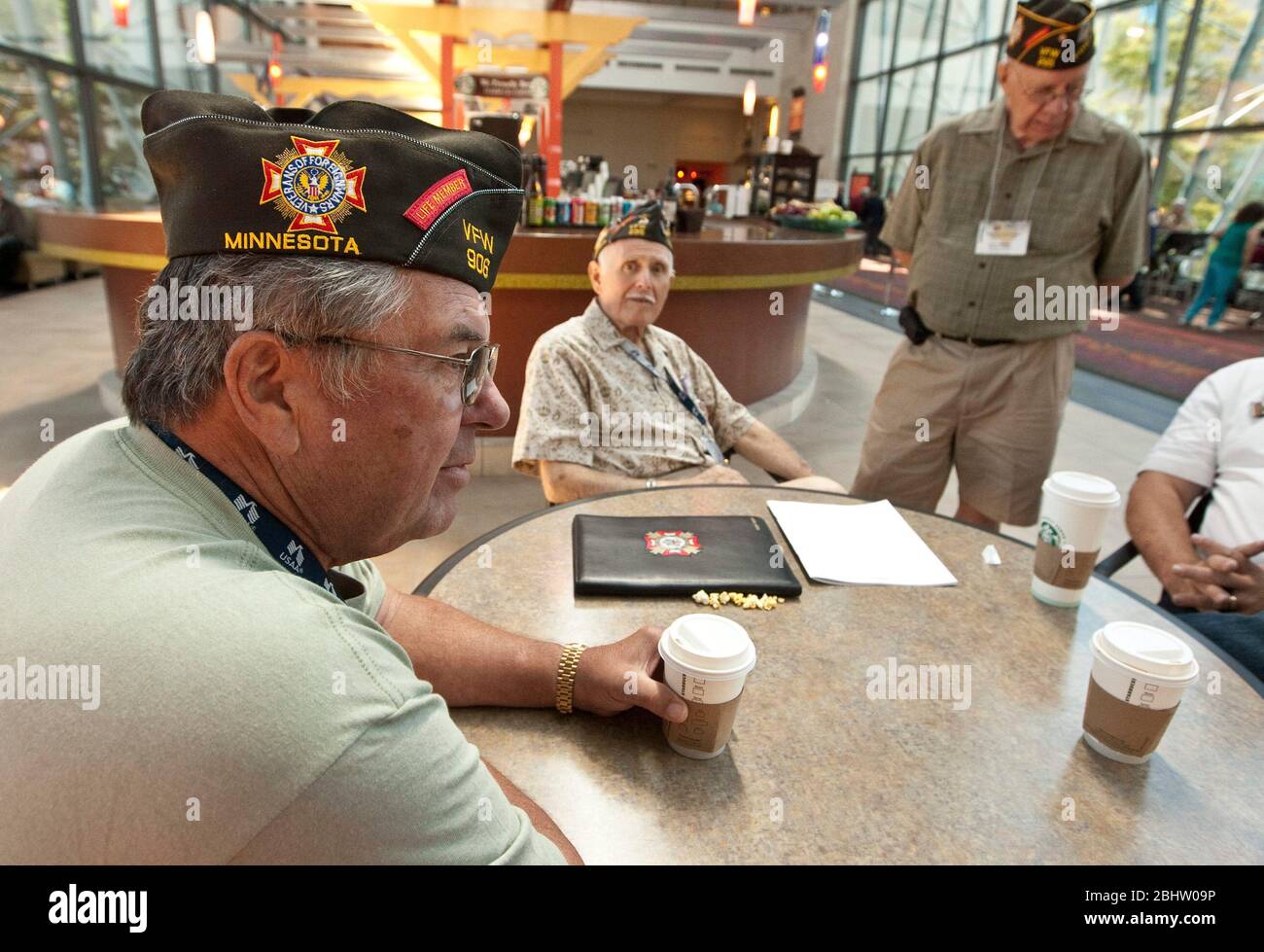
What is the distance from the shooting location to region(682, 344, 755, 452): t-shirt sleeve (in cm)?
250

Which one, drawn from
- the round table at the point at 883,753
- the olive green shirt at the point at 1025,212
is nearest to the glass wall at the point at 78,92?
the olive green shirt at the point at 1025,212

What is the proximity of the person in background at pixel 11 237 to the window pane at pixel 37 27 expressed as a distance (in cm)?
176

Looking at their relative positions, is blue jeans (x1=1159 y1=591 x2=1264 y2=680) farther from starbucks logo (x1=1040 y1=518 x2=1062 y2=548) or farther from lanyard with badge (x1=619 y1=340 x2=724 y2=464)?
lanyard with badge (x1=619 y1=340 x2=724 y2=464)

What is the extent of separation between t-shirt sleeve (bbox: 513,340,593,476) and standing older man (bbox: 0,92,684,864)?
3.37 ft

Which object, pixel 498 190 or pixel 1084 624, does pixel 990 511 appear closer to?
pixel 1084 624

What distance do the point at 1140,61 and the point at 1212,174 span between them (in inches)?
72.1

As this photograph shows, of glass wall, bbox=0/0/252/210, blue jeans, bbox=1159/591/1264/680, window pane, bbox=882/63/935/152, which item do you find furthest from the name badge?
window pane, bbox=882/63/935/152

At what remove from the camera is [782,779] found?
3.04ft

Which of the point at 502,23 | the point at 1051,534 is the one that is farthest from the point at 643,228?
the point at 502,23

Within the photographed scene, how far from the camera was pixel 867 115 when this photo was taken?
1734 cm

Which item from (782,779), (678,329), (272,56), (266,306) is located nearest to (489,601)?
(782,779)

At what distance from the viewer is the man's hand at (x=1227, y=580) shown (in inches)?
61.9

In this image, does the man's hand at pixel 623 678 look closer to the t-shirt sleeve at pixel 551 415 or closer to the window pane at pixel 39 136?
the t-shirt sleeve at pixel 551 415
